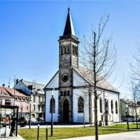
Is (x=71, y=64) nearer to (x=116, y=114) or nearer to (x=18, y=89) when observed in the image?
(x=116, y=114)

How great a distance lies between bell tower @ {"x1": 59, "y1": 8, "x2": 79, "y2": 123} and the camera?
51.5 meters

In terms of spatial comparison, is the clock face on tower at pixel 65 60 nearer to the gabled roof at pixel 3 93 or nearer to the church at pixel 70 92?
the church at pixel 70 92

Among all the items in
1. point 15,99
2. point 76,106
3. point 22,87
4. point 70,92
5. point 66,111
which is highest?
point 22,87

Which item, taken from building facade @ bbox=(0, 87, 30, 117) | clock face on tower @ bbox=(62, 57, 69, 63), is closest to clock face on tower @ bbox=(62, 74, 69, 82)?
clock face on tower @ bbox=(62, 57, 69, 63)

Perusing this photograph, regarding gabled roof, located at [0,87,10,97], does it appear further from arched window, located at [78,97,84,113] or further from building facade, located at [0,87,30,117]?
arched window, located at [78,97,84,113]

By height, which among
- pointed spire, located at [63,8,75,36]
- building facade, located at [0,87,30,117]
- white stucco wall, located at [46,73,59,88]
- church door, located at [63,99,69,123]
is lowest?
church door, located at [63,99,69,123]

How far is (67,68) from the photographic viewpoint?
52.7 meters

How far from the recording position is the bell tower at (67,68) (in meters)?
51.5

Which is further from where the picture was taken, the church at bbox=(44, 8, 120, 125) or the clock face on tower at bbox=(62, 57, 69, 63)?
the clock face on tower at bbox=(62, 57, 69, 63)

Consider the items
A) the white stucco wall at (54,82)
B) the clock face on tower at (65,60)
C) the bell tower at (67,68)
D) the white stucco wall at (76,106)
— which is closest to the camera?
the white stucco wall at (76,106)

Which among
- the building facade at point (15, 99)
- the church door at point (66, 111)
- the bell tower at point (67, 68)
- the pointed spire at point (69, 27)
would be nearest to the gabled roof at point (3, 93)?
the building facade at point (15, 99)

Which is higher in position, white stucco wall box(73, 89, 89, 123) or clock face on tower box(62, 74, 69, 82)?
clock face on tower box(62, 74, 69, 82)

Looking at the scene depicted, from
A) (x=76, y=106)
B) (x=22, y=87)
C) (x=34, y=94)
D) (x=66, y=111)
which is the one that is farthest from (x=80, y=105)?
(x=22, y=87)

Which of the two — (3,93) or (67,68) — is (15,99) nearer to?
(3,93)
